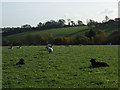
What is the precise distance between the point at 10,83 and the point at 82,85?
416cm

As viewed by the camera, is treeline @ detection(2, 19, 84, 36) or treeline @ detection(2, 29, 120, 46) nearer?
treeline @ detection(2, 29, 120, 46)

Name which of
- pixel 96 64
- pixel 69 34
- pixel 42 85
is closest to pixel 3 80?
pixel 42 85

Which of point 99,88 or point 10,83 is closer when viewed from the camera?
point 99,88

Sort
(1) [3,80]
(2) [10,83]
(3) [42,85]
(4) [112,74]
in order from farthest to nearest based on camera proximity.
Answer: (4) [112,74] → (1) [3,80] → (2) [10,83] → (3) [42,85]

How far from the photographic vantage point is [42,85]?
1015 cm

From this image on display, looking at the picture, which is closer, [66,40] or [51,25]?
[66,40]

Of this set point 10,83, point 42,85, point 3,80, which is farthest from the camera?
point 3,80

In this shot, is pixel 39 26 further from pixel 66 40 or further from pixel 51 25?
pixel 66 40

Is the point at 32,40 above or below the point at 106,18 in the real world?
below

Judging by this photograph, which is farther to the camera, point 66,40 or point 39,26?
point 39,26

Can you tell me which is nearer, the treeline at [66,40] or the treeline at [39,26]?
the treeline at [66,40]

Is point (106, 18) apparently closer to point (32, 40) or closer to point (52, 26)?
point (52, 26)

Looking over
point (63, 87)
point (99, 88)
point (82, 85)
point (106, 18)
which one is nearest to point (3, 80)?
point (63, 87)

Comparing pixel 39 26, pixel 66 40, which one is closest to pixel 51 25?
pixel 39 26
